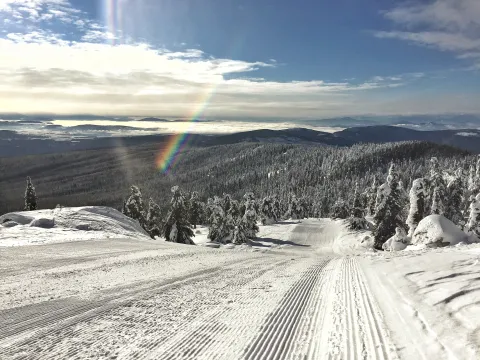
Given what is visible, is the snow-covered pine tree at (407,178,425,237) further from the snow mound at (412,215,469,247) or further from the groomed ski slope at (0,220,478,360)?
the groomed ski slope at (0,220,478,360)

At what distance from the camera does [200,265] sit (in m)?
15.5

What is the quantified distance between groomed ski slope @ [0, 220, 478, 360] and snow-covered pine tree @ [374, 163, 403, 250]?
100ft

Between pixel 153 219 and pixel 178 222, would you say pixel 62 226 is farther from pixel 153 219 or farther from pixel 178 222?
pixel 153 219

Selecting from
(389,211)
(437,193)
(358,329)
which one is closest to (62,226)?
(358,329)

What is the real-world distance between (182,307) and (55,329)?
3.04 meters

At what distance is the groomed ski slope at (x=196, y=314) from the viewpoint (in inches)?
246

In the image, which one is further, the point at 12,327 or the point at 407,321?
the point at 407,321

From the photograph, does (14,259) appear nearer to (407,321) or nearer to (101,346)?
(101,346)

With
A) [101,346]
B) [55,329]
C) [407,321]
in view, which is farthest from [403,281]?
[55,329]

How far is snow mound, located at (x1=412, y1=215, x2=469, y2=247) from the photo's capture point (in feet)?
85.0

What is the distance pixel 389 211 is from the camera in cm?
4119

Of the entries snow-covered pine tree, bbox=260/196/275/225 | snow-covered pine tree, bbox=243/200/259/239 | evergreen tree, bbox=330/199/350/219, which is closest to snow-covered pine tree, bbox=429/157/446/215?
snow-covered pine tree, bbox=243/200/259/239

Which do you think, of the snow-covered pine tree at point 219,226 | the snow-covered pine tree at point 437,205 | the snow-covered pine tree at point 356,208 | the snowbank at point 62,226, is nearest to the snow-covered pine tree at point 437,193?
the snow-covered pine tree at point 437,205

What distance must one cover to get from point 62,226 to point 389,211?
118 ft
